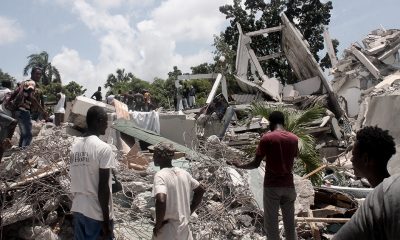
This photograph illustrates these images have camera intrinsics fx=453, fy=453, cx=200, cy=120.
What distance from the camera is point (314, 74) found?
1672 cm

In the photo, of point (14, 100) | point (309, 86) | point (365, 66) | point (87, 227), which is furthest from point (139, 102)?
point (87, 227)

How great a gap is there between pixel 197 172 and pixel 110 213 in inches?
120

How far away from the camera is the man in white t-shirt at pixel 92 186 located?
10.7 ft

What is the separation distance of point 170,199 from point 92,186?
1.89ft

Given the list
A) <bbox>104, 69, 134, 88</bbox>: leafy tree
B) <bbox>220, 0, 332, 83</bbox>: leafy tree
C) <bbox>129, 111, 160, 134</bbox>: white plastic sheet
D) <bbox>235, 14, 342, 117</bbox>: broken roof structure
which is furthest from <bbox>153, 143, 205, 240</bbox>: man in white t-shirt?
<bbox>104, 69, 134, 88</bbox>: leafy tree

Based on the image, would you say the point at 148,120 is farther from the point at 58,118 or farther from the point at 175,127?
the point at 58,118

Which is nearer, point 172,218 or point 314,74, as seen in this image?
point 172,218

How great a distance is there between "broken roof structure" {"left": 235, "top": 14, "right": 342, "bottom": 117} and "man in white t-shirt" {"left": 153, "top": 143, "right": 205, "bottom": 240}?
13.0 m

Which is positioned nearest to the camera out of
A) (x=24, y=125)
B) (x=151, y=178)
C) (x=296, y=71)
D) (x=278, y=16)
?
(x=151, y=178)

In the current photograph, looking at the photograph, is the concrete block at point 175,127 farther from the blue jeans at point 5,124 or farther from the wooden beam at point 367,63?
the wooden beam at point 367,63

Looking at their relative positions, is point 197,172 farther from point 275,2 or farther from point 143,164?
point 275,2

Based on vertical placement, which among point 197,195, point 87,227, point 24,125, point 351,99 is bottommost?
point 87,227

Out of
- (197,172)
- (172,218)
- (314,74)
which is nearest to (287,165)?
(172,218)

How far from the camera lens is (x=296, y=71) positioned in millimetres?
17719
